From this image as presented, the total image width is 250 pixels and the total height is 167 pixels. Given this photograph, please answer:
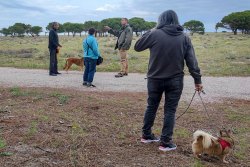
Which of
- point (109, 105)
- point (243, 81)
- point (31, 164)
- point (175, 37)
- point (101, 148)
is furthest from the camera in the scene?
point (243, 81)

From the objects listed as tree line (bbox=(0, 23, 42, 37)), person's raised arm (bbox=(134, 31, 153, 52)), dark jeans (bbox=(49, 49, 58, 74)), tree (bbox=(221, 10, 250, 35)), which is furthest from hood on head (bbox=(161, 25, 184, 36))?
tree line (bbox=(0, 23, 42, 37))

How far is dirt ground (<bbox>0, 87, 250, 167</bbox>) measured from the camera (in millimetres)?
5645

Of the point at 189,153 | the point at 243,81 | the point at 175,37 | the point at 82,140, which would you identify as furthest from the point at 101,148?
the point at 243,81

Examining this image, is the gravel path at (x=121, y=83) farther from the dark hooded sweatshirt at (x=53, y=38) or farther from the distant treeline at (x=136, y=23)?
the distant treeline at (x=136, y=23)

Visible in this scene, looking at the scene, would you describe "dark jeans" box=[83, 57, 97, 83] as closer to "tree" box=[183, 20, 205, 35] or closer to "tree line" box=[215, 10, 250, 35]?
"tree line" box=[215, 10, 250, 35]

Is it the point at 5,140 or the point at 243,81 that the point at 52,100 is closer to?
the point at 5,140

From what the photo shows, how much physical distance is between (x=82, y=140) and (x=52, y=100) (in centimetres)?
360

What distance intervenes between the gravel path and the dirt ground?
1169mm

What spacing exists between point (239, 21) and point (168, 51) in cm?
8808

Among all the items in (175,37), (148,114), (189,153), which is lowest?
(189,153)

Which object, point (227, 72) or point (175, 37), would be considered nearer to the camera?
point (175, 37)

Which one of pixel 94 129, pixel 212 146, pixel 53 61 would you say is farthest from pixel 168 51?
pixel 53 61

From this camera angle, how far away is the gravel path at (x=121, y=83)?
480 inches

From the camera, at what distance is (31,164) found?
531 cm
